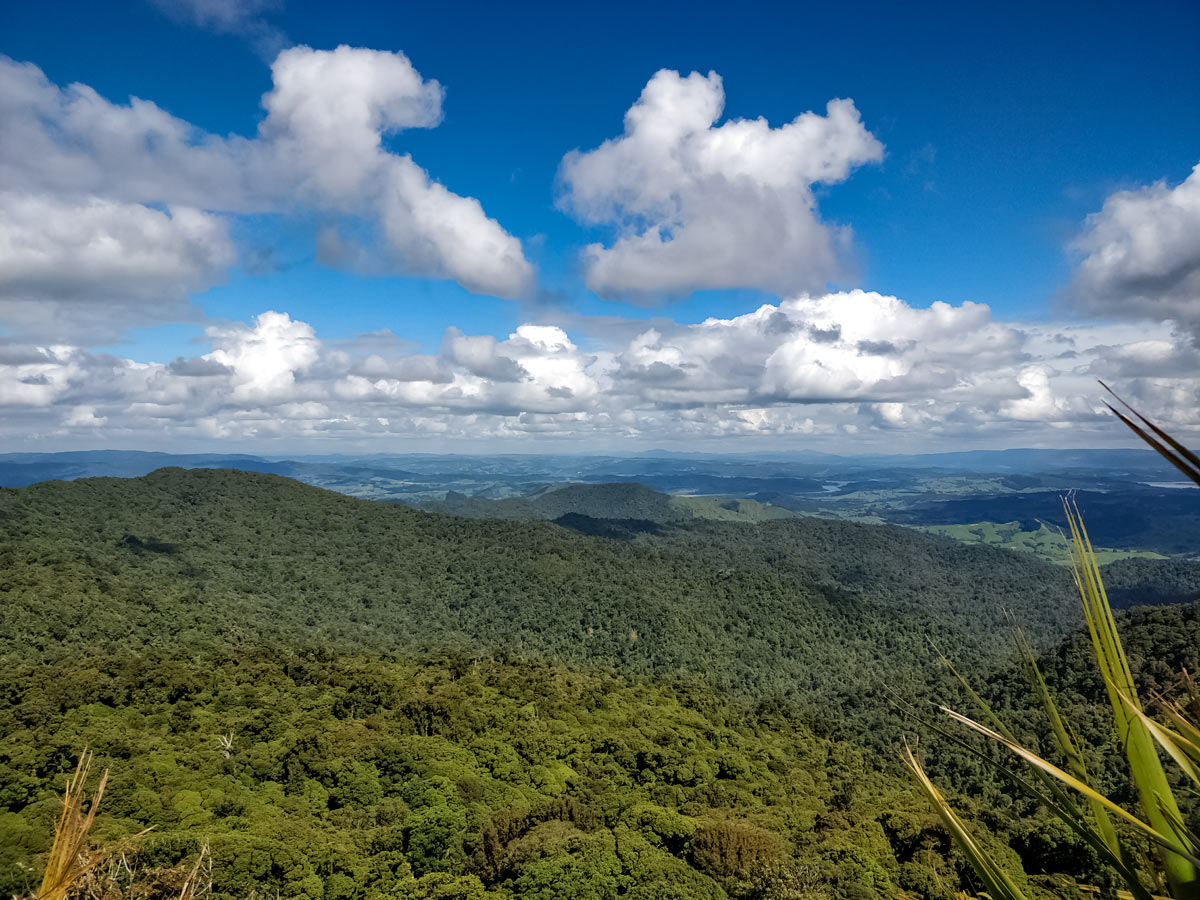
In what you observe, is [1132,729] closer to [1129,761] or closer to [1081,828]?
[1129,761]

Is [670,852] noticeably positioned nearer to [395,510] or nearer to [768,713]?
[768,713]

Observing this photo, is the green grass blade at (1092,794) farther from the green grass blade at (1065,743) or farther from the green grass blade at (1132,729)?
the green grass blade at (1065,743)

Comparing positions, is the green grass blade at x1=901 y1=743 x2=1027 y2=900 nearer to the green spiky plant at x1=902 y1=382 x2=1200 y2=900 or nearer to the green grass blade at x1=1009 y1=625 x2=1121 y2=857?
the green spiky plant at x1=902 y1=382 x2=1200 y2=900

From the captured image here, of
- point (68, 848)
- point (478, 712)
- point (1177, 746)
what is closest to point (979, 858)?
point (1177, 746)

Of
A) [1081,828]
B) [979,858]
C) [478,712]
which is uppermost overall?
[1081,828]

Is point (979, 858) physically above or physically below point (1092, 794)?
below

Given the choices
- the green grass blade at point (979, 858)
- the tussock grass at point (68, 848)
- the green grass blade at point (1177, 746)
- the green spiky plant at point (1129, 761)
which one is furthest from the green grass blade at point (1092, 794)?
the tussock grass at point (68, 848)

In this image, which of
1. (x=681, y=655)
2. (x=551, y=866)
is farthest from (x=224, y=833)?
(x=681, y=655)

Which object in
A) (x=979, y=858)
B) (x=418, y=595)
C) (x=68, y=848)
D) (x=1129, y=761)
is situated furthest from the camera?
(x=418, y=595)
